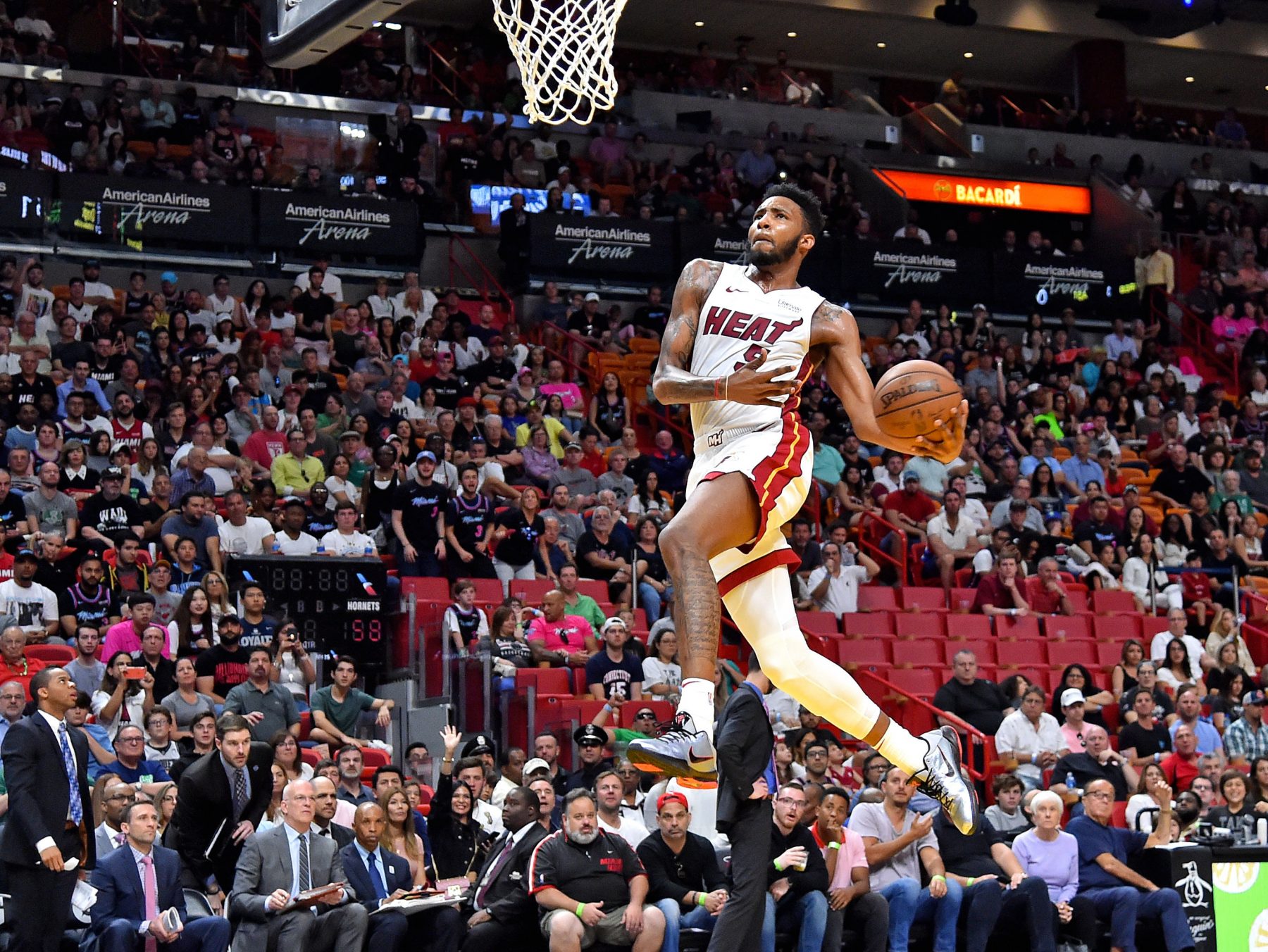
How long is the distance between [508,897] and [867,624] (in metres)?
7.24

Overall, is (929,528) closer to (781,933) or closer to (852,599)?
(852,599)

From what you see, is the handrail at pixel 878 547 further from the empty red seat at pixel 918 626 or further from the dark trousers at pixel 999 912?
the dark trousers at pixel 999 912

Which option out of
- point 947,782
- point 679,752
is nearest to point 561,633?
point 947,782

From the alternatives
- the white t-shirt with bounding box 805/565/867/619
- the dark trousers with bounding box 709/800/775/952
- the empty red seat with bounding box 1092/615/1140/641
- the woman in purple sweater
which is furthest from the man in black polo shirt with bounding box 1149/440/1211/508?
the dark trousers with bounding box 709/800/775/952

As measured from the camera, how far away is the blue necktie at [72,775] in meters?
9.73

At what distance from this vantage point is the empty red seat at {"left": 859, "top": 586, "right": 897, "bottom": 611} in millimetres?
17719

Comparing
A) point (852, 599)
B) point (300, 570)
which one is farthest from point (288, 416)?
point (852, 599)

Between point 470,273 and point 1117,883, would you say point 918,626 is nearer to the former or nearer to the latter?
point 1117,883

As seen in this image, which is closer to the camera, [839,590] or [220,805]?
[220,805]

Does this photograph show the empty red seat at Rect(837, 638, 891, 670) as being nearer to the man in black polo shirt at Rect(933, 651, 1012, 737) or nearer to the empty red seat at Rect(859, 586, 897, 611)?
the empty red seat at Rect(859, 586, 897, 611)

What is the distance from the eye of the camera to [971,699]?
15594 millimetres

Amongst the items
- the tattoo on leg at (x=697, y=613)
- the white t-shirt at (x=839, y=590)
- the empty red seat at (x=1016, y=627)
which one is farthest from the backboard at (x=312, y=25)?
the empty red seat at (x=1016, y=627)

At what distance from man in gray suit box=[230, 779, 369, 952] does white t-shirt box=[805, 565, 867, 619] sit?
7.70m

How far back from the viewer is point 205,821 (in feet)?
35.1
